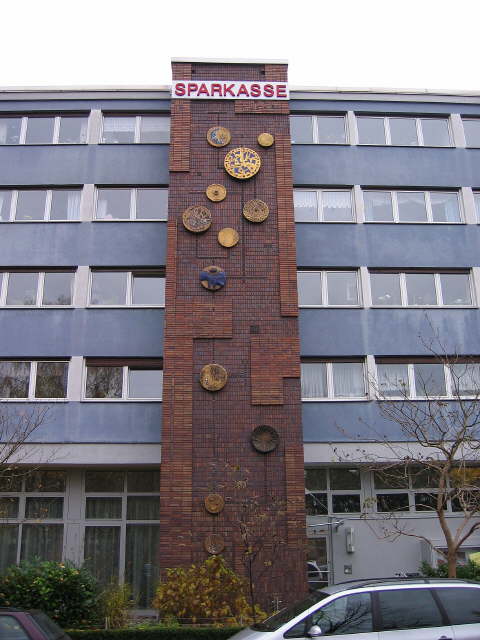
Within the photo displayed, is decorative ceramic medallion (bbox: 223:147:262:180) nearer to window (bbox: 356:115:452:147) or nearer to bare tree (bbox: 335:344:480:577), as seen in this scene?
window (bbox: 356:115:452:147)

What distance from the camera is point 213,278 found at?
56.9 feet

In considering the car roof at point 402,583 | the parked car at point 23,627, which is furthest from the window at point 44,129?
the car roof at point 402,583

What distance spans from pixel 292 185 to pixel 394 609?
Answer: 12366mm

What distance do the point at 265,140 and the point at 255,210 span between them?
7.18ft

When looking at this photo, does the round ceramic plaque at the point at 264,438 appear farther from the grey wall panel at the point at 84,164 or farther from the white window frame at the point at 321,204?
the grey wall panel at the point at 84,164

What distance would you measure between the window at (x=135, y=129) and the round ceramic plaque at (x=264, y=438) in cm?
929

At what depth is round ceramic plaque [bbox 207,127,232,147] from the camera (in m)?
18.8

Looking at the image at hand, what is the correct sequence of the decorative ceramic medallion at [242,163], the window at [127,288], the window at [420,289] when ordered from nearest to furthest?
the decorative ceramic medallion at [242,163]
the window at [127,288]
the window at [420,289]

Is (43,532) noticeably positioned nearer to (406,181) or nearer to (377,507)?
(377,507)

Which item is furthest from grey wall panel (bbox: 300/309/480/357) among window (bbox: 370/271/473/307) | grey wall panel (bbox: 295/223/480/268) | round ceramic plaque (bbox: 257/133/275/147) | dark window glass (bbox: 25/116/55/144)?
dark window glass (bbox: 25/116/55/144)

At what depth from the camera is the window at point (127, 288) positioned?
18.8 meters

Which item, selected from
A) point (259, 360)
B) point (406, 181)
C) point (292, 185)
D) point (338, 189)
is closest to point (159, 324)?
point (259, 360)

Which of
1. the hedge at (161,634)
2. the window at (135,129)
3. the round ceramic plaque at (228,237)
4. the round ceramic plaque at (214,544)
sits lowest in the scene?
the hedge at (161,634)

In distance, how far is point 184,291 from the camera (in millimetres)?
17328
